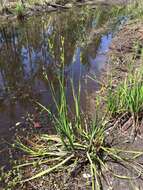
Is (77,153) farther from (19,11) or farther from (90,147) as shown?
(19,11)

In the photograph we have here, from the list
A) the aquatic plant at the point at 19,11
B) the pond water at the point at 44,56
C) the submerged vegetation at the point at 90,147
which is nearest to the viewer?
the submerged vegetation at the point at 90,147

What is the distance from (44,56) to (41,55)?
0.29ft

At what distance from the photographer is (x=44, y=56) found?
6805 millimetres

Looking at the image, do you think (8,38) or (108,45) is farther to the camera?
(8,38)

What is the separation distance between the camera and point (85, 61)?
257 inches

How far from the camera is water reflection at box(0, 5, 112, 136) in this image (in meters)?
4.84

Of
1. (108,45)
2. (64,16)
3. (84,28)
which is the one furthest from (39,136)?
(64,16)

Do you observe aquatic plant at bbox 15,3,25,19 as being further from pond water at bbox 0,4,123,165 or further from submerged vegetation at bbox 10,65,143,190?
submerged vegetation at bbox 10,65,143,190

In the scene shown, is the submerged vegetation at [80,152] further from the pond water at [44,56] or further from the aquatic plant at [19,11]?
the aquatic plant at [19,11]

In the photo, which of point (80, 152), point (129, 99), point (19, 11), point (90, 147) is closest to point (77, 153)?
point (80, 152)

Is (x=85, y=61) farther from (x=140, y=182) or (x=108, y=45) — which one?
(x=140, y=182)

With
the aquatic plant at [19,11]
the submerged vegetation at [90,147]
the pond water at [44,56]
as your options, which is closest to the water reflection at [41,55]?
the pond water at [44,56]

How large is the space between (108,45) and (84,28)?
1629mm

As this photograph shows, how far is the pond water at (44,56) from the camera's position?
478 centimetres
